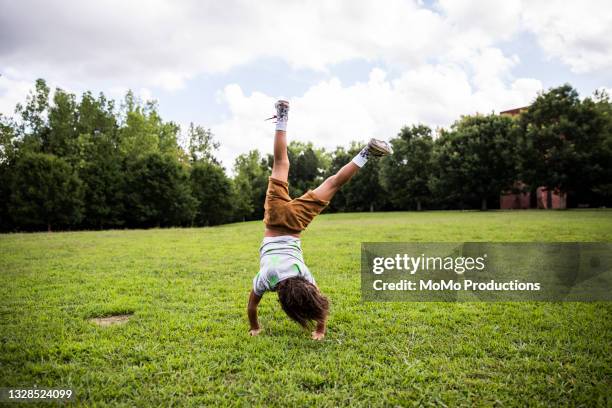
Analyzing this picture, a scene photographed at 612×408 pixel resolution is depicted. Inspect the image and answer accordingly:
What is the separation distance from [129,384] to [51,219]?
34.4 m

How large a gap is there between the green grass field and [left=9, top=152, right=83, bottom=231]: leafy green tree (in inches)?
1112

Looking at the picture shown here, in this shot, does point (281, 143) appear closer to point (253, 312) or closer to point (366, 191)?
point (253, 312)

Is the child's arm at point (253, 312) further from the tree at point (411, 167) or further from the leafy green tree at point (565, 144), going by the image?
the tree at point (411, 167)

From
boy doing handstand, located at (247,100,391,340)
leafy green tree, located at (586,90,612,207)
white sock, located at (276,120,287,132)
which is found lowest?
boy doing handstand, located at (247,100,391,340)

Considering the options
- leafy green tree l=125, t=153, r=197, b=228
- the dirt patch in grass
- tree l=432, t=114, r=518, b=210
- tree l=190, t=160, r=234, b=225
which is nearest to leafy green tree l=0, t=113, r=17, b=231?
Result: leafy green tree l=125, t=153, r=197, b=228

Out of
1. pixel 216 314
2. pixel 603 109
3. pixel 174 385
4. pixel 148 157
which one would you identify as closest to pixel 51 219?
pixel 148 157

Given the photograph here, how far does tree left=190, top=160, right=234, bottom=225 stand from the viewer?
42938 millimetres

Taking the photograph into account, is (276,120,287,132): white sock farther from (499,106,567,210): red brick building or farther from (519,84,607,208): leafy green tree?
(499,106,567,210): red brick building

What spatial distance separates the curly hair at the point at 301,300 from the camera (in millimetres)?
4504

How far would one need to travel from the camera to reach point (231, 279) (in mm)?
8609

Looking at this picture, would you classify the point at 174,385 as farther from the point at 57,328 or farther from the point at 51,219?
the point at 51,219

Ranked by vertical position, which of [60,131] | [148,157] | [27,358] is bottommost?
[27,358]

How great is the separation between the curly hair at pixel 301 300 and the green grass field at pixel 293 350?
15.7 inches

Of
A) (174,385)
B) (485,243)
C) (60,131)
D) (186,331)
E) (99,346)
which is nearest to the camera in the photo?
(174,385)
